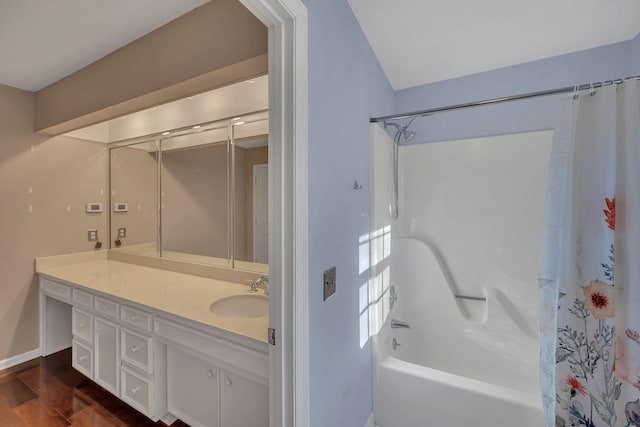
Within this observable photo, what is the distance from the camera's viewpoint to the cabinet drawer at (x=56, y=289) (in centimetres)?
210

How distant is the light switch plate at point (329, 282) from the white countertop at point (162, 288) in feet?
1.18

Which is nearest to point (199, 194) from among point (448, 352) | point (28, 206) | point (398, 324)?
point (28, 206)

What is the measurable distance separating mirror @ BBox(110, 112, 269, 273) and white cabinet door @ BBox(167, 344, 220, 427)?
660mm

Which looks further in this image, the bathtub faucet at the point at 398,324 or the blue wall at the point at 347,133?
the bathtub faucet at the point at 398,324

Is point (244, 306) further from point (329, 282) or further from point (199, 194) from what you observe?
point (199, 194)

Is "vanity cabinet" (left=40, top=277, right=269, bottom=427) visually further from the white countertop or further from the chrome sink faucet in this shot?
the chrome sink faucet

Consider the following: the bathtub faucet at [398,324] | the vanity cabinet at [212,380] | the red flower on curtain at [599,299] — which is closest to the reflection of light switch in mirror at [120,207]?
the vanity cabinet at [212,380]

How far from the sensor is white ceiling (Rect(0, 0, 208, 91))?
1.40m

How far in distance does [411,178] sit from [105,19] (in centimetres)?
231

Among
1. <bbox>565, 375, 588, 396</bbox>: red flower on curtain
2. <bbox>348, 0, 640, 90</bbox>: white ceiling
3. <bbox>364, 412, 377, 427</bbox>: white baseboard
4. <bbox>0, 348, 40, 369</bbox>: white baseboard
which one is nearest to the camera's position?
<bbox>565, 375, 588, 396</bbox>: red flower on curtain

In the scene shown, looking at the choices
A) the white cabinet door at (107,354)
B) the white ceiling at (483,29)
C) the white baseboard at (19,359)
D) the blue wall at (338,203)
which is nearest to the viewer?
the blue wall at (338,203)

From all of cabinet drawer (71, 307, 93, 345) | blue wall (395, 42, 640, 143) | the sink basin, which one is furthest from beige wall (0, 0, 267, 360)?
blue wall (395, 42, 640, 143)

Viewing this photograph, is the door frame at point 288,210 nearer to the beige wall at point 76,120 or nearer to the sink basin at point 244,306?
the beige wall at point 76,120

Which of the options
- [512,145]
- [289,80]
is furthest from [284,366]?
[512,145]
